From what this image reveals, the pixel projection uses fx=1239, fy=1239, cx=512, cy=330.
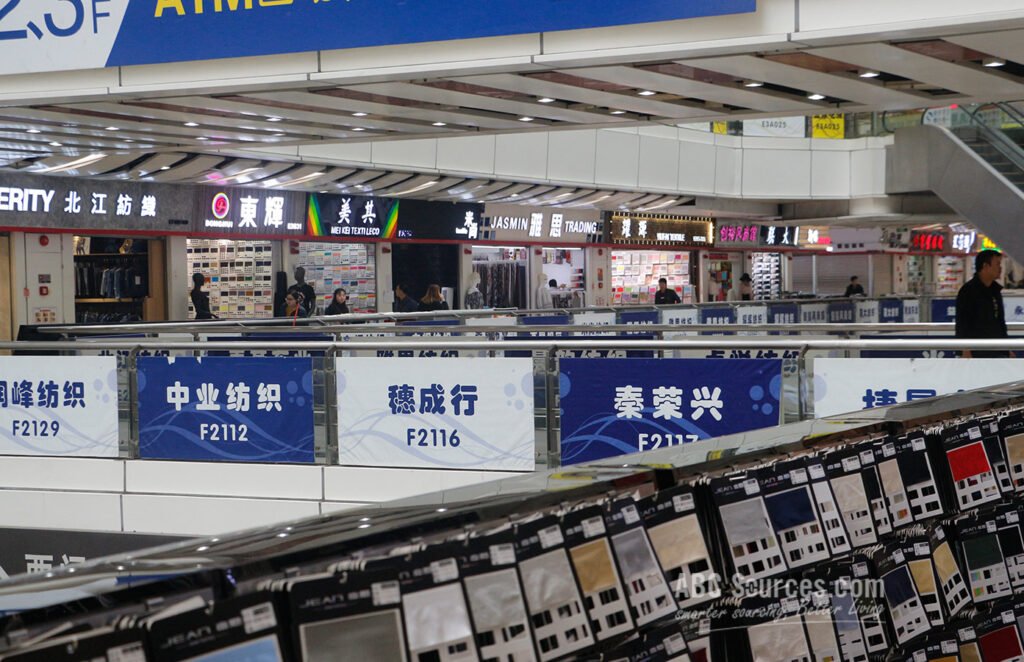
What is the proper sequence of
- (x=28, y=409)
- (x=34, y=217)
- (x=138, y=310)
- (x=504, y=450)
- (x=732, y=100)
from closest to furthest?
(x=504, y=450), (x=28, y=409), (x=732, y=100), (x=34, y=217), (x=138, y=310)

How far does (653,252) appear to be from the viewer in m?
29.6

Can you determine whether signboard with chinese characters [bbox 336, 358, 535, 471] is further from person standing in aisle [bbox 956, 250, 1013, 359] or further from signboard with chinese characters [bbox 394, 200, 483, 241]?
signboard with chinese characters [bbox 394, 200, 483, 241]

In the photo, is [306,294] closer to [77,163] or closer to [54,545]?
[77,163]

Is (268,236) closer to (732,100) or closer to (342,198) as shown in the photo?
(342,198)

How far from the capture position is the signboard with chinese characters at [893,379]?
6500 millimetres

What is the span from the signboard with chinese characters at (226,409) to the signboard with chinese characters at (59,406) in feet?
0.89

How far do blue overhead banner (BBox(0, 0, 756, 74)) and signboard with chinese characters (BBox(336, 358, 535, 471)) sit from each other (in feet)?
7.83

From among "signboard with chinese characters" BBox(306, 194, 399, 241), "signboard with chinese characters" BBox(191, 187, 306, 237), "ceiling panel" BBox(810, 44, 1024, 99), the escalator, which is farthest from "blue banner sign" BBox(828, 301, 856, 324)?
"ceiling panel" BBox(810, 44, 1024, 99)

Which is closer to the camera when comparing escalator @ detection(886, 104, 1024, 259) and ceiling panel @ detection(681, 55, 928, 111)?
ceiling panel @ detection(681, 55, 928, 111)

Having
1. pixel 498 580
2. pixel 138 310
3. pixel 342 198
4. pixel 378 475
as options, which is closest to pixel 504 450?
pixel 378 475

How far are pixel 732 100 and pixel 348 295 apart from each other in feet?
39.2

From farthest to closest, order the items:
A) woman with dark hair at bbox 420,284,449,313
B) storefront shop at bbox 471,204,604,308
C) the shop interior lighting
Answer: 1. storefront shop at bbox 471,204,604,308
2. woman with dark hair at bbox 420,284,449,313
3. the shop interior lighting

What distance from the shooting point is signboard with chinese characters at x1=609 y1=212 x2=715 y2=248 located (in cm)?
2742

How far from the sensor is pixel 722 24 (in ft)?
25.9
